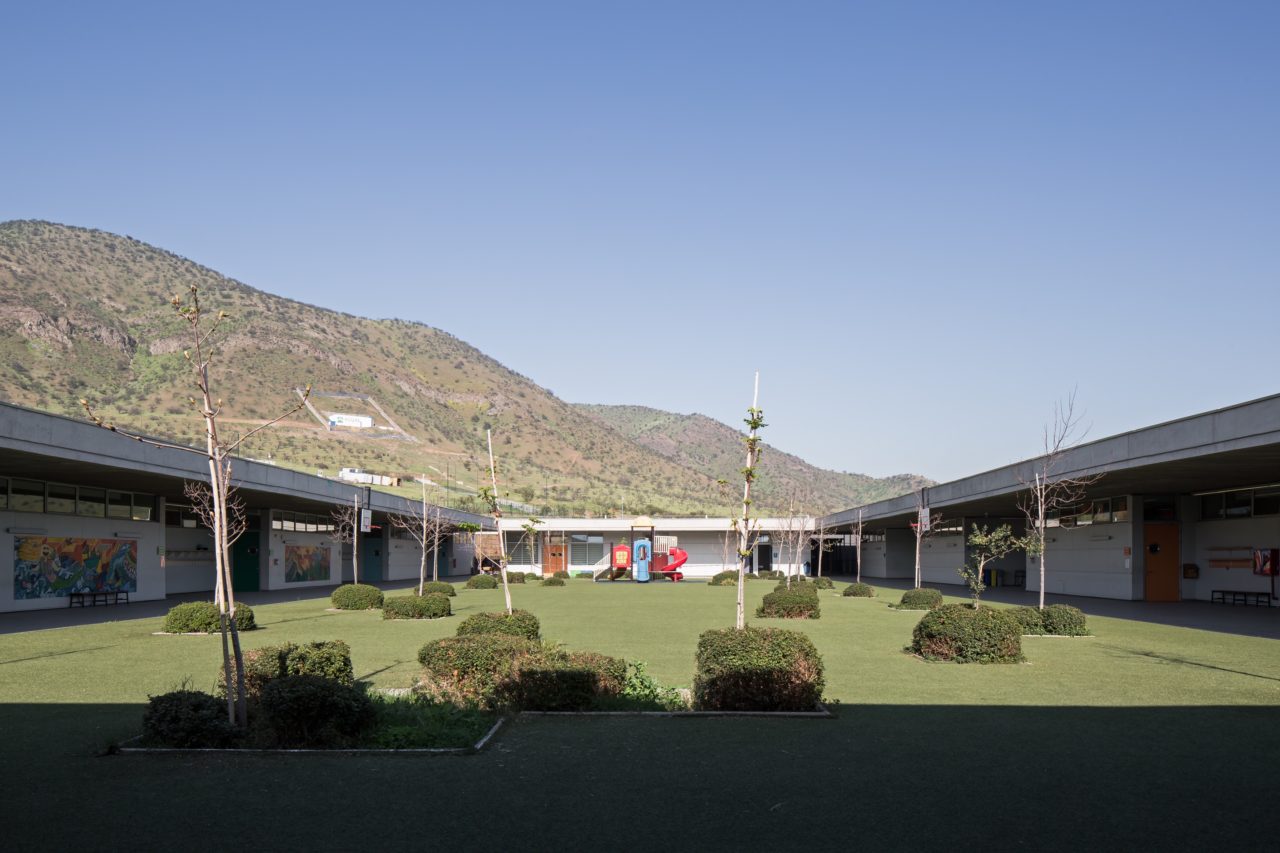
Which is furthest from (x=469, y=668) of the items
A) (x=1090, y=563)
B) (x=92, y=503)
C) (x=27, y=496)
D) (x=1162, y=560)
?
(x=1090, y=563)

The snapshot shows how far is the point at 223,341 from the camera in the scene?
10762 centimetres

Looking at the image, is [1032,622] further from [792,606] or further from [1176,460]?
[792,606]

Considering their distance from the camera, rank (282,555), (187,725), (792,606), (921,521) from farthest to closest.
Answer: (282,555), (921,521), (792,606), (187,725)

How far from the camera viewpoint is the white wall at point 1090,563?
35938 mm

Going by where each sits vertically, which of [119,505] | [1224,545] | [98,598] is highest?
[119,505]

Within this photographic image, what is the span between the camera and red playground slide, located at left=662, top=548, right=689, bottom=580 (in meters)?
69.6

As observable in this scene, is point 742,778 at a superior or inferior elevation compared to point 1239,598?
superior

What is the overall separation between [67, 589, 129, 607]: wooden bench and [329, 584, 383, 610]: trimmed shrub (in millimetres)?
8373

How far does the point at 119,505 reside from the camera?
34.9m

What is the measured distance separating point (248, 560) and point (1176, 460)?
1581 inches

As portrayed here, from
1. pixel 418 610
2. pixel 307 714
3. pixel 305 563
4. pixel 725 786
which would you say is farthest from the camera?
pixel 305 563

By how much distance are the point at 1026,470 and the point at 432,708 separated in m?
27.2

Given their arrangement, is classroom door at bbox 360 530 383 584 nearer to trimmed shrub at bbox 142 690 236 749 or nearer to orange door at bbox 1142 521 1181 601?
orange door at bbox 1142 521 1181 601

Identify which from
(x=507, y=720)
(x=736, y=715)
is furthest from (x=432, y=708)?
(x=736, y=715)
